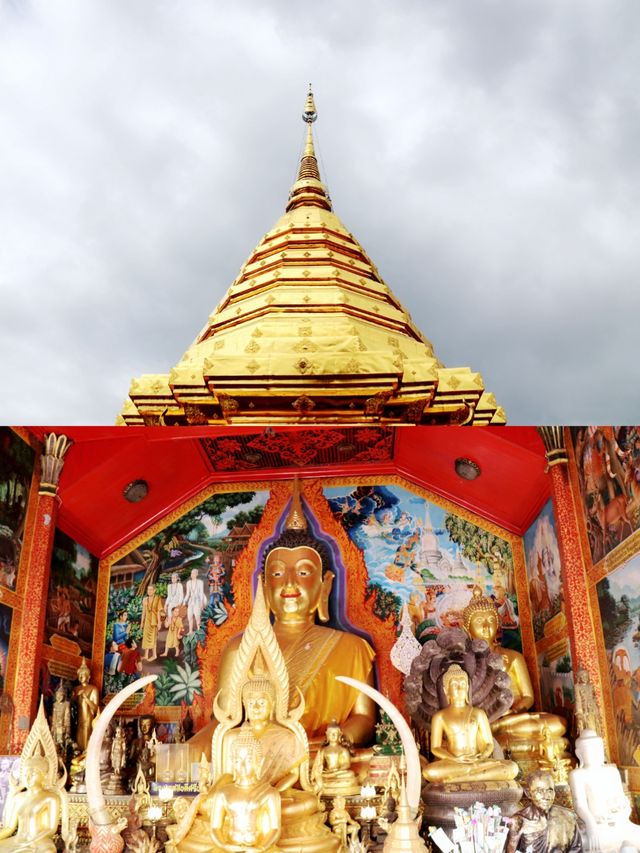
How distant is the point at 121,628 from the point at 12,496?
121 centimetres

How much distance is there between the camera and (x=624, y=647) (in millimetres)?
4957

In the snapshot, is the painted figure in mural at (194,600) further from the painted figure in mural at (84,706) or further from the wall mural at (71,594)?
the painted figure in mural at (84,706)

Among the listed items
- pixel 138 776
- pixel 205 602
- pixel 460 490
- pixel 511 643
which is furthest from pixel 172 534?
pixel 511 643

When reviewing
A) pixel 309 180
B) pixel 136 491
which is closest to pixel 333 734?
pixel 136 491

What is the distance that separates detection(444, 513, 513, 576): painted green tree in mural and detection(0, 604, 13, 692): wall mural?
9.93 feet

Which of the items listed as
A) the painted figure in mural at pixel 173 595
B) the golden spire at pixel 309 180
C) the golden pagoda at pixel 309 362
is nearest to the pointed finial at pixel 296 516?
the painted figure in mural at pixel 173 595

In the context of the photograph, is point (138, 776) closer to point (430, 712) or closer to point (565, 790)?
point (430, 712)

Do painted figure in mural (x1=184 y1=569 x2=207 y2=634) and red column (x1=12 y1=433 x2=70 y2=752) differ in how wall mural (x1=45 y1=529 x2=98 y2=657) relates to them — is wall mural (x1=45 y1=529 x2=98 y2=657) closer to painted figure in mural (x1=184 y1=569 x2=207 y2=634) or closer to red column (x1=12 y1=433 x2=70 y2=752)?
red column (x1=12 y1=433 x2=70 y2=752)

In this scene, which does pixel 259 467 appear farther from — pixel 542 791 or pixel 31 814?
pixel 542 791

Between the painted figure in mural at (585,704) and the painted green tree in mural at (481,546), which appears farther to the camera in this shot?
the painted green tree in mural at (481,546)

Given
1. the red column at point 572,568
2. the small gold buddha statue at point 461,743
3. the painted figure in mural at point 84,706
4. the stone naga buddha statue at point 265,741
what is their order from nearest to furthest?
the stone naga buddha statue at point 265,741, the small gold buddha statue at point 461,743, the red column at point 572,568, the painted figure in mural at point 84,706

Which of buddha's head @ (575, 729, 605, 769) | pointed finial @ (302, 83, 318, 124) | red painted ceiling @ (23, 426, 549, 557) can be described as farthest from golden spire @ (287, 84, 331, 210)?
buddha's head @ (575, 729, 605, 769)

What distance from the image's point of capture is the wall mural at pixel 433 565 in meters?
5.74

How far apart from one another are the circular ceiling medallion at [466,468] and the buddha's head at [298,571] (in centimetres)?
117
